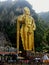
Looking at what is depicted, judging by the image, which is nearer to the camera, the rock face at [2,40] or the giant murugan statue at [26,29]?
the giant murugan statue at [26,29]

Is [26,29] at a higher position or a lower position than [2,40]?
higher

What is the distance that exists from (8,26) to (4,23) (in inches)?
13.5

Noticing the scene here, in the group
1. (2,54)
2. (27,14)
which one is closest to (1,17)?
(27,14)

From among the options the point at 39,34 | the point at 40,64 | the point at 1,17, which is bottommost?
the point at 40,64

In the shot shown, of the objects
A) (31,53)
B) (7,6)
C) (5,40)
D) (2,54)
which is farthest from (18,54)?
(7,6)

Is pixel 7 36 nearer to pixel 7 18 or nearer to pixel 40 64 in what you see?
pixel 7 18

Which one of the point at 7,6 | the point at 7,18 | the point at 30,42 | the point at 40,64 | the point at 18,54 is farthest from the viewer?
the point at 7,6

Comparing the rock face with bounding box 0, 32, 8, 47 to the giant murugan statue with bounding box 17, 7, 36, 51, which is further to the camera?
the rock face with bounding box 0, 32, 8, 47

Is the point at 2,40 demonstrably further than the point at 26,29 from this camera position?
Yes

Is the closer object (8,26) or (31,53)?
(31,53)

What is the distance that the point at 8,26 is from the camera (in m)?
16.6

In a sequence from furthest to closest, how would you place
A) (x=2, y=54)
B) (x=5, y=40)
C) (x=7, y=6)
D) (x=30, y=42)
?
(x=7, y=6)
(x=5, y=40)
(x=30, y=42)
(x=2, y=54)

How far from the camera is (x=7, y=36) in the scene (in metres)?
16.3

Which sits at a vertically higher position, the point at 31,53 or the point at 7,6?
the point at 7,6
